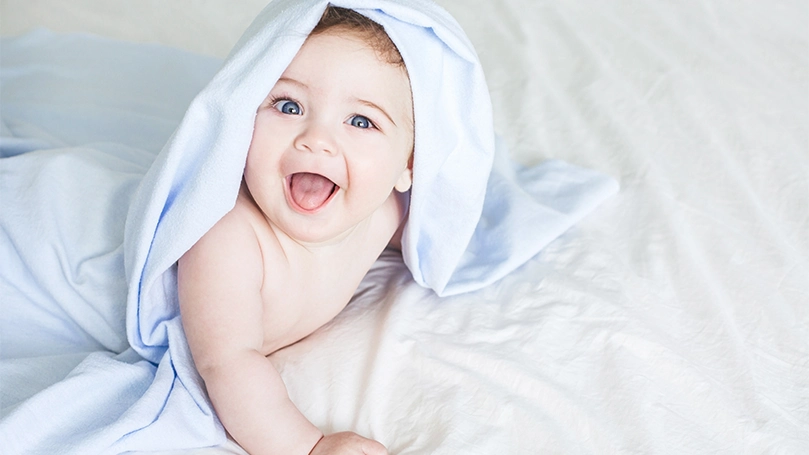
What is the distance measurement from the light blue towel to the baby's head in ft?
0.08

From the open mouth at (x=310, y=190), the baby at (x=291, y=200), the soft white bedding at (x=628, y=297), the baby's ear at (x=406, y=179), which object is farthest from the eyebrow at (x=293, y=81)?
the soft white bedding at (x=628, y=297)

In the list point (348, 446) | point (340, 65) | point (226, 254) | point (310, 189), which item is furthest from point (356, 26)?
point (348, 446)

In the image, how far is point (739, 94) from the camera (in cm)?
157

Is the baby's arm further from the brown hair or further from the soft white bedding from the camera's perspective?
the brown hair

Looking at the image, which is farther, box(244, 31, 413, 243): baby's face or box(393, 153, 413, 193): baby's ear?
box(393, 153, 413, 193): baby's ear

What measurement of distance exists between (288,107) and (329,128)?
64 mm

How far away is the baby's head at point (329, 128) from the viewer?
1006 mm

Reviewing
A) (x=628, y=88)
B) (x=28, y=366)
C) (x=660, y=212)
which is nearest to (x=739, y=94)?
(x=628, y=88)

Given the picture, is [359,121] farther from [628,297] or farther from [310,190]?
[628,297]

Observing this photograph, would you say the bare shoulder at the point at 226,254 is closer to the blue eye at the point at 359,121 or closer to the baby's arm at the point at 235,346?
the baby's arm at the point at 235,346

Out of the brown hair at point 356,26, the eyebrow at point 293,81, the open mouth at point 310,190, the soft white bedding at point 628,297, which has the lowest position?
the soft white bedding at point 628,297

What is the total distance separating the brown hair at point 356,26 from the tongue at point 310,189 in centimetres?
17

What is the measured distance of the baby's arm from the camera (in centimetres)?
99

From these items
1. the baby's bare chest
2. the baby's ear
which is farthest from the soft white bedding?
the baby's ear
